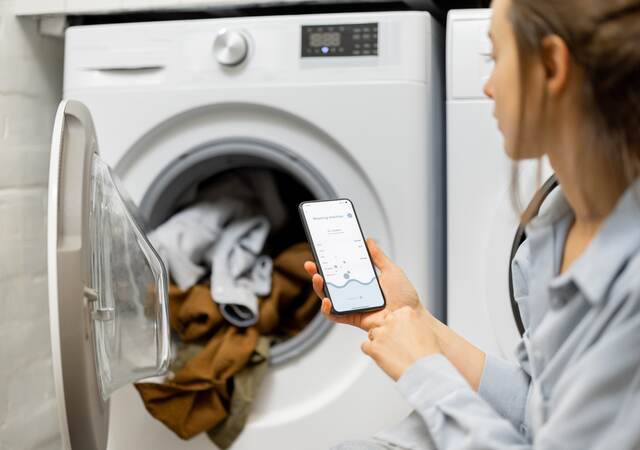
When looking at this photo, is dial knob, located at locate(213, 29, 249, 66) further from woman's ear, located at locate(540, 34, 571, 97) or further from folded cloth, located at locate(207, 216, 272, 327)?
woman's ear, located at locate(540, 34, 571, 97)

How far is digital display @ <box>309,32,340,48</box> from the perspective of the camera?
3.88 feet

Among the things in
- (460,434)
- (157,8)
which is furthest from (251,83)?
(460,434)

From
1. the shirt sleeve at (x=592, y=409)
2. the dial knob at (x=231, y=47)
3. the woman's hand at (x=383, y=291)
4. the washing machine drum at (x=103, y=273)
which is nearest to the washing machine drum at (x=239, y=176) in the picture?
the washing machine drum at (x=103, y=273)

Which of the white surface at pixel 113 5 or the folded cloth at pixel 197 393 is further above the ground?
the white surface at pixel 113 5

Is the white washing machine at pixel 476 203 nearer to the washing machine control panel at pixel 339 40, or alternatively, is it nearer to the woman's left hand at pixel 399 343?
the washing machine control panel at pixel 339 40

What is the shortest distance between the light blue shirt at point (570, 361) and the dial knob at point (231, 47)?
23.0 inches

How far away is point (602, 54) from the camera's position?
23.1 inches

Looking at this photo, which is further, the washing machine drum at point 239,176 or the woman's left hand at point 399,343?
the washing machine drum at point 239,176

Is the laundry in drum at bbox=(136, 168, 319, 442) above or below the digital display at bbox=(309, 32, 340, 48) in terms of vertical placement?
below

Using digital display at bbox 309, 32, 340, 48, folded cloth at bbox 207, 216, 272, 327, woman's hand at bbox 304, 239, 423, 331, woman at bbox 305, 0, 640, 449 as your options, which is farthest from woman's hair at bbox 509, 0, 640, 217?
folded cloth at bbox 207, 216, 272, 327

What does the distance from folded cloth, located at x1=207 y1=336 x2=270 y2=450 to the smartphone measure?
304 millimetres

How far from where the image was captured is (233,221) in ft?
4.41

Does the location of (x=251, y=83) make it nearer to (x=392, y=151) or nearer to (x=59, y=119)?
(x=392, y=151)

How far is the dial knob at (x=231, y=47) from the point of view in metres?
1.19
